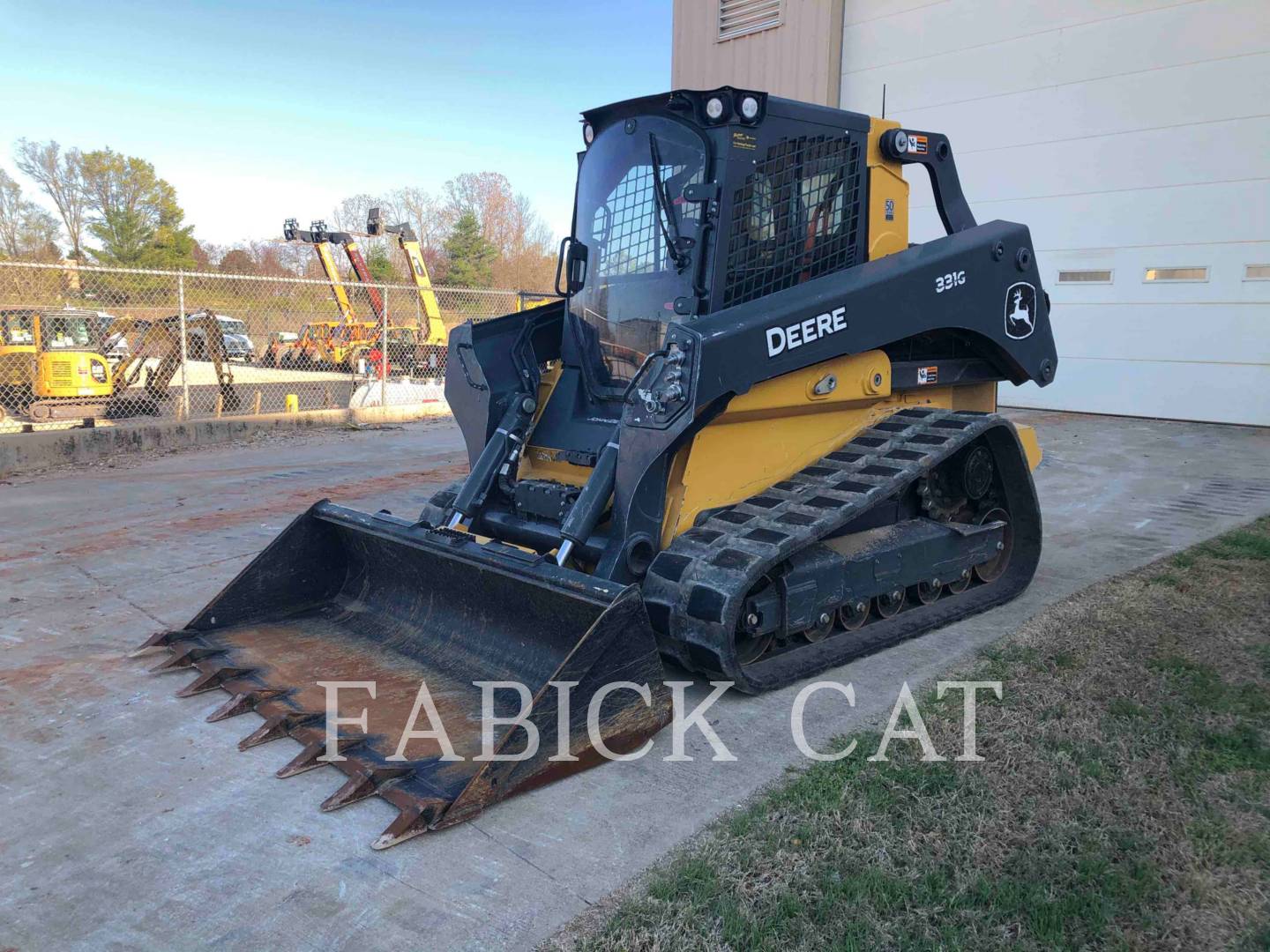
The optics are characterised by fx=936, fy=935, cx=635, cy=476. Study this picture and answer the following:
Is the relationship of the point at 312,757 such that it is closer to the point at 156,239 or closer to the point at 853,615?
the point at 853,615

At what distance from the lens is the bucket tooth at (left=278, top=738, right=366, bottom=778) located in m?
3.21

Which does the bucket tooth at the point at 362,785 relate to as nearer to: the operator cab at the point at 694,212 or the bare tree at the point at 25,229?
the operator cab at the point at 694,212

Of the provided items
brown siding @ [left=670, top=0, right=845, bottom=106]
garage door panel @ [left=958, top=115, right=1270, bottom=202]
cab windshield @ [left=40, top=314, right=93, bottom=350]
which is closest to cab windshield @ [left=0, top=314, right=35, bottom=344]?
cab windshield @ [left=40, top=314, right=93, bottom=350]

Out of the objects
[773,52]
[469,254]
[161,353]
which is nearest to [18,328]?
[161,353]

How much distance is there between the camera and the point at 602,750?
10.8ft

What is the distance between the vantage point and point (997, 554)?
543cm

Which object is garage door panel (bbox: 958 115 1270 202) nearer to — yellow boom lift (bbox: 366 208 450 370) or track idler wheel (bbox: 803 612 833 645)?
yellow boom lift (bbox: 366 208 450 370)

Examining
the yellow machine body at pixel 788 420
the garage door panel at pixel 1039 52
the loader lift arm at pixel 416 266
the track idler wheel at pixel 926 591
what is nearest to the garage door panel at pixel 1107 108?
the garage door panel at pixel 1039 52

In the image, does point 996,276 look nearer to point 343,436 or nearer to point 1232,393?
point 343,436

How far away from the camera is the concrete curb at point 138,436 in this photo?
30.1 ft

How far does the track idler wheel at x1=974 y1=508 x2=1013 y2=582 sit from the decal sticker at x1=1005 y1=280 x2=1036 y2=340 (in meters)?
1.03

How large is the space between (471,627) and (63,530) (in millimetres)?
4301

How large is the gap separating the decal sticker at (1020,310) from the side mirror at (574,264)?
2.39 metres

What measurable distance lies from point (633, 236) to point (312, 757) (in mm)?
2831
